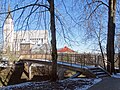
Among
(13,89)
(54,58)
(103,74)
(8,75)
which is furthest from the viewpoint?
(8,75)

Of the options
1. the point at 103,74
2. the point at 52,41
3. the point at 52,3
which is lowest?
the point at 103,74

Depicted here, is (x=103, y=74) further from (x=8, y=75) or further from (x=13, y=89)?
(x=8, y=75)

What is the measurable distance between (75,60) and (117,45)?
7.65 metres

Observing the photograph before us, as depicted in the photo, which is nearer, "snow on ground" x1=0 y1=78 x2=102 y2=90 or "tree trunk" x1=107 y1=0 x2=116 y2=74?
"snow on ground" x1=0 y1=78 x2=102 y2=90

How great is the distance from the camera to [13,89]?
11.6m

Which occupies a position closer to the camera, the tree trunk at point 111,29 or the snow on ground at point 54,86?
the snow on ground at point 54,86

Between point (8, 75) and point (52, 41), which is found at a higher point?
point (52, 41)

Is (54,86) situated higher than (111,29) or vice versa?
(111,29)

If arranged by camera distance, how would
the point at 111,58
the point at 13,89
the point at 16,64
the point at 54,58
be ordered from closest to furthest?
the point at 13,89 → the point at 54,58 → the point at 111,58 → the point at 16,64

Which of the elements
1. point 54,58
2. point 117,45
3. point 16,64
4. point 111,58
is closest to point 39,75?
point 16,64

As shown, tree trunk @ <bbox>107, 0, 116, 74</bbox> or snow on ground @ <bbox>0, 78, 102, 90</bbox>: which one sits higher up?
tree trunk @ <bbox>107, 0, 116, 74</bbox>

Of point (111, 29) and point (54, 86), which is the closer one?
point (54, 86)

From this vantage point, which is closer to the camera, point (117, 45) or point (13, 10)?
point (13, 10)

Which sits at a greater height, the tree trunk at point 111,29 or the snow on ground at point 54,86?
the tree trunk at point 111,29
